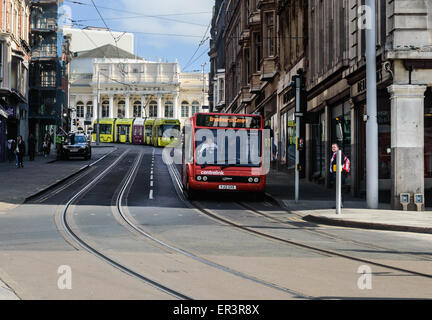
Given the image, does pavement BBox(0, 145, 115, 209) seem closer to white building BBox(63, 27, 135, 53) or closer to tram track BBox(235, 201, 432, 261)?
tram track BBox(235, 201, 432, 261)

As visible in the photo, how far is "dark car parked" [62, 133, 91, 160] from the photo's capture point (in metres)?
43.3

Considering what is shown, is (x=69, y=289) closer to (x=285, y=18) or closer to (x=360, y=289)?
(x=360, y=289)

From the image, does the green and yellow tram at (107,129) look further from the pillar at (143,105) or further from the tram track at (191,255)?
the tram track at (191,255)

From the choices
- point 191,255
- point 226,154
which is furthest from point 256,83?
point 191,255

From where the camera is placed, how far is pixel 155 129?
222 ft

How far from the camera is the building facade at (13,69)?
37969 mm

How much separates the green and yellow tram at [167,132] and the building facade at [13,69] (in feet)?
61.6

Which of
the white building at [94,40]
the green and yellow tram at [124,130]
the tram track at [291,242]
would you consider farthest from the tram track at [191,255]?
the white building at [94,40]

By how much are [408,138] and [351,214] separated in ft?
9.48

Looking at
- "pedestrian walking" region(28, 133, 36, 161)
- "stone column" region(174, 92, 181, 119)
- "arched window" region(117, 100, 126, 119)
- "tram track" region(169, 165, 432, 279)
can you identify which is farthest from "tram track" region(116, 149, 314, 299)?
"arched window" region(117, 100, 126, 119)

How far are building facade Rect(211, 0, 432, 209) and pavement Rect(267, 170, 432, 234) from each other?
940 mm

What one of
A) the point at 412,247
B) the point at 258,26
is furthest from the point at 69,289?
the point at 258,26

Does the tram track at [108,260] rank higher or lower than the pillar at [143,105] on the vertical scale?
lower

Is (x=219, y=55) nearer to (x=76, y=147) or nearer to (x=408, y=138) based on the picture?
(x=76, y=147)
